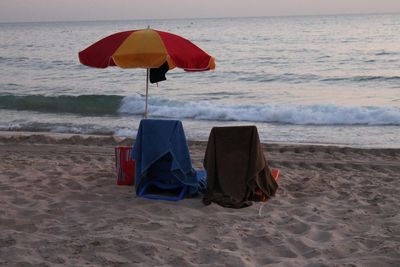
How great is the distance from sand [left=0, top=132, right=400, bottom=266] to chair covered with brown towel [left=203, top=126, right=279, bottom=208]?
0.22 m

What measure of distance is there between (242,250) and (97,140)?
6486 mm

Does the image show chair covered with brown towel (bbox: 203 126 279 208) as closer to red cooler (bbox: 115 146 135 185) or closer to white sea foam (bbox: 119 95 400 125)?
red cooler (bbox: 115 146 135 185)

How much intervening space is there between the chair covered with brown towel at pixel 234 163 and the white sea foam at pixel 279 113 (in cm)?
733

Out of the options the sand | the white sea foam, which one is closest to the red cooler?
the sand

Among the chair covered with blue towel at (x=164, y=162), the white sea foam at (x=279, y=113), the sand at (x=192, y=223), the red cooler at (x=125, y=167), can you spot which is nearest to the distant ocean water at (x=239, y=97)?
the white sea foam at (x=279, y=113)

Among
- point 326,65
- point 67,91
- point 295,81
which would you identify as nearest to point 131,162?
point 67,91

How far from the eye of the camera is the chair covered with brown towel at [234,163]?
5652 mm

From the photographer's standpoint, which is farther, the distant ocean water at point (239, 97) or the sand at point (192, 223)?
the distant ocean water at point (239, 97)

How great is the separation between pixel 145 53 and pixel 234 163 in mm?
1478

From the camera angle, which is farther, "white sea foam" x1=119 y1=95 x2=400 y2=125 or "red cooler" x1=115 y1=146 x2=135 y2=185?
"white sea foam" x1=119 y1=95 x2=400 y2=125

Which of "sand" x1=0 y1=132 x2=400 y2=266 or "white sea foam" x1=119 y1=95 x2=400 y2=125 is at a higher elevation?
"sand" x1=0 y1=132 x2=400 y2=266

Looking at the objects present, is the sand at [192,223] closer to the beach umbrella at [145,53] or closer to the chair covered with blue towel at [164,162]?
the chair covered with blue towel at [164,162]

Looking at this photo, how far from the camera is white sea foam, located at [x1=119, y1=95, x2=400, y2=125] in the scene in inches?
500

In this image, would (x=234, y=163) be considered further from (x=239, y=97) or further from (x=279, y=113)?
(x=239, y=97)
